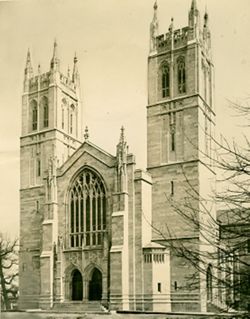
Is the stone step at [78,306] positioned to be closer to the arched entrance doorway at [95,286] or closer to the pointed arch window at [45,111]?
the arched entrance doorway at [95,286]

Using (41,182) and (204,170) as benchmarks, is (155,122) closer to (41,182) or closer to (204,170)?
(204,170)

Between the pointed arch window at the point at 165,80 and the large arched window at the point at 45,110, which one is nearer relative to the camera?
the pointed arch window at the point at 165,80

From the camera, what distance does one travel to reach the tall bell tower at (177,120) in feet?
56.4

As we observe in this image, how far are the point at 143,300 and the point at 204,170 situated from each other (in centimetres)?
436

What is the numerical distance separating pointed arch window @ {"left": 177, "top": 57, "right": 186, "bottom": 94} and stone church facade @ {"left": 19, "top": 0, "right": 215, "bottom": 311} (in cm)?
3

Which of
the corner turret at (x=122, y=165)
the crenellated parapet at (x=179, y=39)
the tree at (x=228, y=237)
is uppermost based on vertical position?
the crenellated parapet at (x=179, y=39)

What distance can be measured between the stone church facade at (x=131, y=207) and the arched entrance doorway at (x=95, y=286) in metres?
0.03

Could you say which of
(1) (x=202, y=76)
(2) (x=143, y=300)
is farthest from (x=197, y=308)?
(1) (x=202, y=76)

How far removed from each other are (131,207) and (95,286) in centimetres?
284

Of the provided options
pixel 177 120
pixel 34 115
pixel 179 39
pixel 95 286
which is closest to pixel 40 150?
pixel 34 115

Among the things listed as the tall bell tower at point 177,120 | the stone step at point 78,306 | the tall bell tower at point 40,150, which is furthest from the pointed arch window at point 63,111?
the stone step at point 78,306

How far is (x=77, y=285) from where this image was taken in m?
18.4

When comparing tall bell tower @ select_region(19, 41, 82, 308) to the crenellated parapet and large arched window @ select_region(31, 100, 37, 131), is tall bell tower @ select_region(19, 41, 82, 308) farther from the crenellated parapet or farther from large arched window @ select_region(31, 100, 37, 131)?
the crenellated parapet

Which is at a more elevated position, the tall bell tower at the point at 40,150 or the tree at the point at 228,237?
the tall bell tower at the point at 40,150
